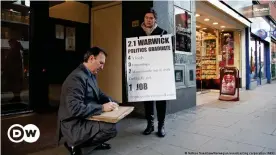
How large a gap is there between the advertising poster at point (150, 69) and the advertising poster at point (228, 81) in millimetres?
4864

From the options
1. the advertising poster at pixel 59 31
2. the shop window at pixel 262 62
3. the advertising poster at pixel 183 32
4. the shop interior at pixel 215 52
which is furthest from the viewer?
the shop window at pixel 262 62

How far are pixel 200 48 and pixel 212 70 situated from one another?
45.9 inches

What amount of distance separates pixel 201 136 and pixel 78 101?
7.36 ft

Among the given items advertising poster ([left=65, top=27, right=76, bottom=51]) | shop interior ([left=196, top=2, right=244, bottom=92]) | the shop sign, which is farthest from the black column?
the shop sign

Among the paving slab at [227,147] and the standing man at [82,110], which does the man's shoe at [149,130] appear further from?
the standing man at [82,110]

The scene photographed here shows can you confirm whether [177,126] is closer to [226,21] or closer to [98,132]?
[98,132]

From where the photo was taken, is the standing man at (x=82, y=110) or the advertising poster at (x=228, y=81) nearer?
the standing man at (x=82, y=110)

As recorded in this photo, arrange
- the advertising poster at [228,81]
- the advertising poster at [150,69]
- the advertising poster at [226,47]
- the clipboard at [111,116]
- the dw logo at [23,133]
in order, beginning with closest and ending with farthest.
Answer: the clipboard at [111,116] → the dw logo at [23,133] → the advertising poster at [150,69] → the advertising poster at [228,81] → the advertising poster at [226,47]

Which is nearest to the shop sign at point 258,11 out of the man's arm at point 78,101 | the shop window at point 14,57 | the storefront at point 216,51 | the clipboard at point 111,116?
the storefront at point 216,51

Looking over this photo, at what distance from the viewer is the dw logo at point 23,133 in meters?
3.70

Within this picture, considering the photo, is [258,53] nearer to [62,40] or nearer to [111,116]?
[62,40]

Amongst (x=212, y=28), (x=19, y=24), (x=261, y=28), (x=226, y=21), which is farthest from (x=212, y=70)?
(x=19, y=24)

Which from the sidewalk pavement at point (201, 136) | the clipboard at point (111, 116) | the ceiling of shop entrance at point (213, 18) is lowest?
the sidewalk pavement at point (201, 136)

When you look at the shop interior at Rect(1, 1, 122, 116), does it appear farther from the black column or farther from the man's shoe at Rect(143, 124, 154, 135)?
the man's shoe at Rect(143, 124, 154, 135)
